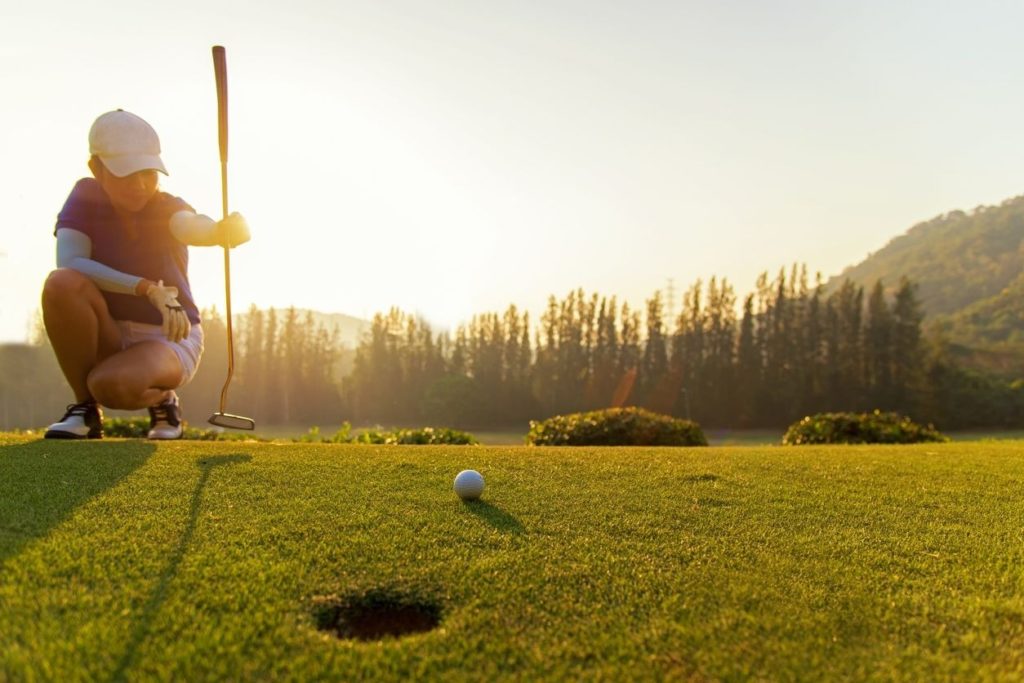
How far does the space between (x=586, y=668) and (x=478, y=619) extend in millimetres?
382

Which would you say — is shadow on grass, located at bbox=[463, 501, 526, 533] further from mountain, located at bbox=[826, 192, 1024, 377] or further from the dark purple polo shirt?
mountain, located at bbox=[826, 192, 1024, 377]

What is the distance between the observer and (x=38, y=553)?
2287mm

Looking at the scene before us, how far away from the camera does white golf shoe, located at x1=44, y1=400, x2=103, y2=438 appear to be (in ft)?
17.4

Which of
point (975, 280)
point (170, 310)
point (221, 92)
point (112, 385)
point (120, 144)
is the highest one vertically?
point (975, 280)

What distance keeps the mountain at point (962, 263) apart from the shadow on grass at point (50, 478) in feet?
440

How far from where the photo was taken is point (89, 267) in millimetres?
5254

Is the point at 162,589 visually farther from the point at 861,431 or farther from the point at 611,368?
the point at 611,368

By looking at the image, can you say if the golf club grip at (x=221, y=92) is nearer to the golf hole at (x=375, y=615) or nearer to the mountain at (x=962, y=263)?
the golf hole at (x=375, y=615)

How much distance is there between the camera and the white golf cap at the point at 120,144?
530 cm

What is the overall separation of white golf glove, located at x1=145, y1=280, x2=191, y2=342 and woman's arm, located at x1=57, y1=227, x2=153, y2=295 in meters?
0.09

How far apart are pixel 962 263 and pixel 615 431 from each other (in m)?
176

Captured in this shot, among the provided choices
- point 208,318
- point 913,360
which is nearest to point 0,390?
point 208,318

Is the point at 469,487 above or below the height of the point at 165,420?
below

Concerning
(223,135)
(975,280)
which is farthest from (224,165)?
(975,280)
